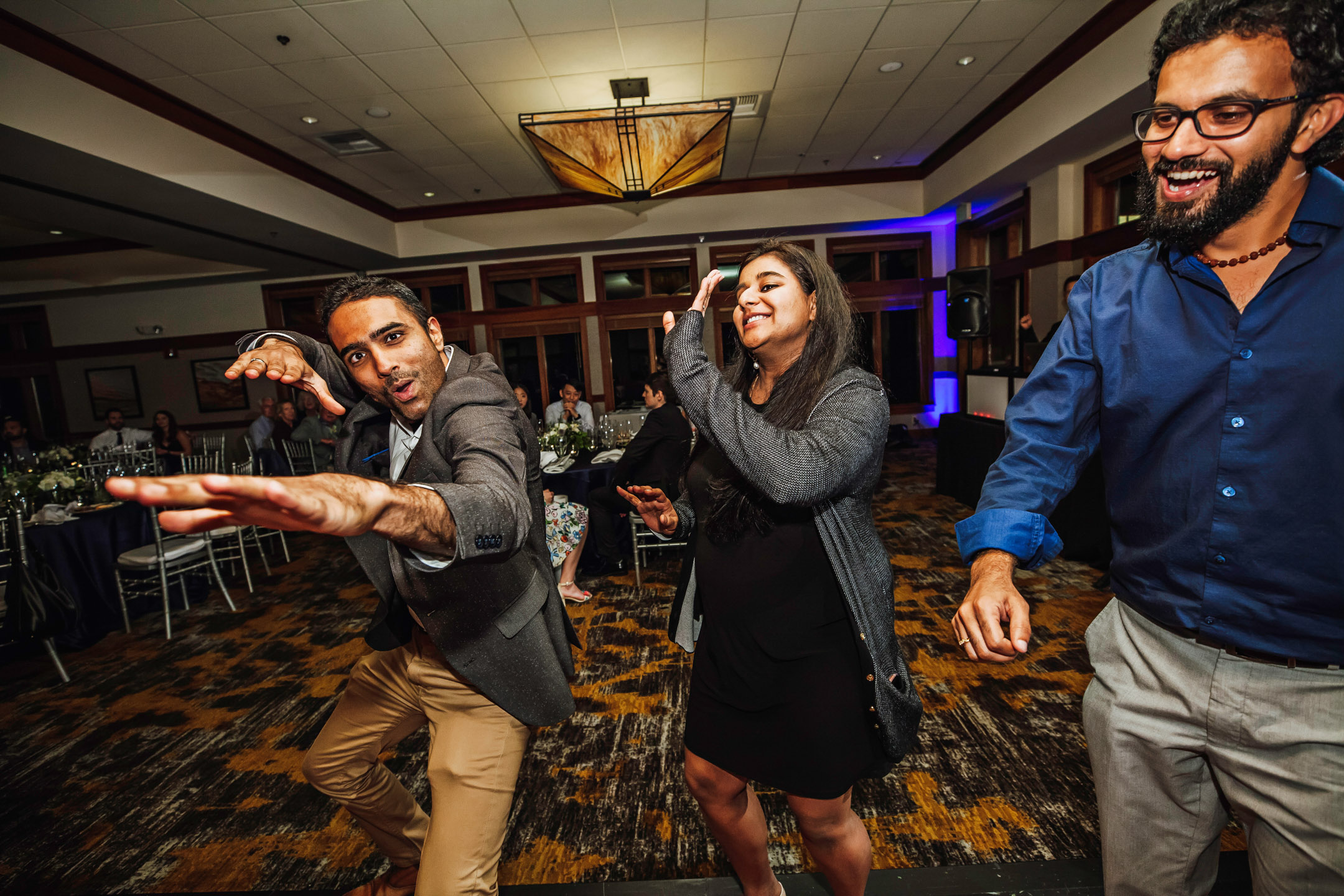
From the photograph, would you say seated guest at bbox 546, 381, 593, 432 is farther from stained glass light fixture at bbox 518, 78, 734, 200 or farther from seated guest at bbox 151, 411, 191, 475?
seated guest at bbox 151, 411, 191, 475

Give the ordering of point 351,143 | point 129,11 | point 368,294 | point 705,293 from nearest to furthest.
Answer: point 705,293
point 368,294
point 129,11
point 351,143

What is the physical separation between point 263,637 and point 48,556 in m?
1.42

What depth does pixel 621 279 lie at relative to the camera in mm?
10430

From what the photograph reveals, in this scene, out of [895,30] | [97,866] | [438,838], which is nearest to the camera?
[438,838]

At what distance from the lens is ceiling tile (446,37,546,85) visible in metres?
4.83

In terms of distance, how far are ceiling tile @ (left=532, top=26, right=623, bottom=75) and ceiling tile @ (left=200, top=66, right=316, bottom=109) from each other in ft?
7.01

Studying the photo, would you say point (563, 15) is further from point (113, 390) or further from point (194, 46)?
point (113, 390)

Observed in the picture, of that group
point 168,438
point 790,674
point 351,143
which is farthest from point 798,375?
point 168,438

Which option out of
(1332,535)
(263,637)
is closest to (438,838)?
(1332,535)

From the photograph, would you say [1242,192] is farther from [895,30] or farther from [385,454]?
[895,30]

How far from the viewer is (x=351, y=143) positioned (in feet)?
21.4

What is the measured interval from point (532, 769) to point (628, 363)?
8.63 metres

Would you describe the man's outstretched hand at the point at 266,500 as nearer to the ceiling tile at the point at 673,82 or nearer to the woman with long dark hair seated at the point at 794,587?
the woman with long dark hair seated at the point at 794,587

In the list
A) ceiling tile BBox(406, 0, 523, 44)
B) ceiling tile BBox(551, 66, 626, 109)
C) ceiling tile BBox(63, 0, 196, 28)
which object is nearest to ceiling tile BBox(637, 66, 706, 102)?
ceiling tile BBox(551, 66, 626, 109)
